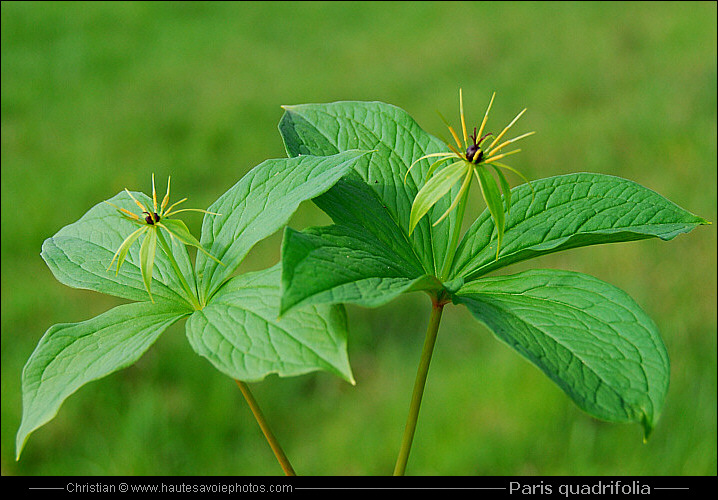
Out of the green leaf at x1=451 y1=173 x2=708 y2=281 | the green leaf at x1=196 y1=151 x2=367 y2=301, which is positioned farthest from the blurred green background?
the green leaf at x1=196 y1=151 x2=367 y2=301

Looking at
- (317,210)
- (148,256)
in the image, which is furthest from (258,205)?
(317,210)

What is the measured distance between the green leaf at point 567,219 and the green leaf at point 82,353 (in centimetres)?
39

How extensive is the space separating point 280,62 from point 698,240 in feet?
9.06

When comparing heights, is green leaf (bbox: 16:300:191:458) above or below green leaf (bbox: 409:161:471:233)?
below

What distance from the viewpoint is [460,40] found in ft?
15.3

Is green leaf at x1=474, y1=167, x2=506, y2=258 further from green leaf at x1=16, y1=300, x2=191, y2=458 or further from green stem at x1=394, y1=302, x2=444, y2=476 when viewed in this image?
green leaf at x1=16, y1=300, x2=191, y2=458

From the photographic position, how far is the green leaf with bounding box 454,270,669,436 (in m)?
0.68

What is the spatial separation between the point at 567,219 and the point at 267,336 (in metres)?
0.44

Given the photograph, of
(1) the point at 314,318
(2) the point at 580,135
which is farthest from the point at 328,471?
(2) the point at 580,135

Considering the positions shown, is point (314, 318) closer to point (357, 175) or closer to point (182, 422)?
point (357, 175)

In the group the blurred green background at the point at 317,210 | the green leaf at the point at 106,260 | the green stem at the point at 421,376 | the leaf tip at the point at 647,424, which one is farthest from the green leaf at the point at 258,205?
the blurred green background at the point at 317,210

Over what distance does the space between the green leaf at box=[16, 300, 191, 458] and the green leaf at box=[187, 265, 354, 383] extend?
0.18ft

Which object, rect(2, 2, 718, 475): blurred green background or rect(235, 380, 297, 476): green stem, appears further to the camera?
rect(2, 2, 718, 475): blurred green background

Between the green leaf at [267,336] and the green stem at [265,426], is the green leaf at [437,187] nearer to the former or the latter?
the green leaf at [267,336]
